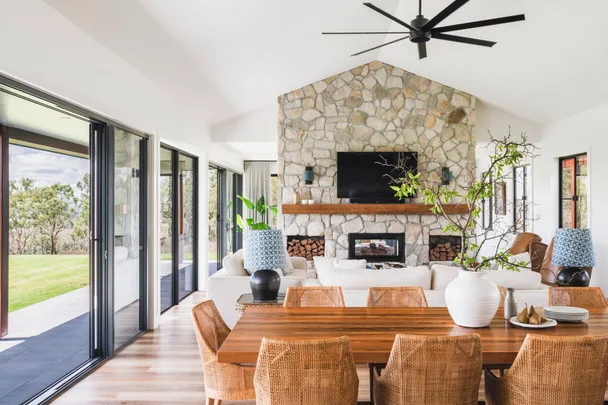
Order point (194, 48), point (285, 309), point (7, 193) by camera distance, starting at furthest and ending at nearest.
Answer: point (194, 48) < point (7, 193) < point (285, 309)

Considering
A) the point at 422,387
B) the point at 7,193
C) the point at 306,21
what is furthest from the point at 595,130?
the point at 7,193

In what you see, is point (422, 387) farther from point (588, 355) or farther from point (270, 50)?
point (270, 50)

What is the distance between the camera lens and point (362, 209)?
8164mm

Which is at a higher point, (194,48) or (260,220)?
(194,48)

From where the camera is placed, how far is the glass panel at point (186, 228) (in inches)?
273

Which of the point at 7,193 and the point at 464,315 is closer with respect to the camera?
the point at 464,315

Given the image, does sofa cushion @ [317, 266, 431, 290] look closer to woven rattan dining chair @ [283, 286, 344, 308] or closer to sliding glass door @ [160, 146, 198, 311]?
woven rattan dining chair @ [283, 286, 344, 308]

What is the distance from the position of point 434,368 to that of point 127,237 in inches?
140

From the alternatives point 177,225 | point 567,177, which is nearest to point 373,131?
point 567,177

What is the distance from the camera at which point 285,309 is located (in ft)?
9.91

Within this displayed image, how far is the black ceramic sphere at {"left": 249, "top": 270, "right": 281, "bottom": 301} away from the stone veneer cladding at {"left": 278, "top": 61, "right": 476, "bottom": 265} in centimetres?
452

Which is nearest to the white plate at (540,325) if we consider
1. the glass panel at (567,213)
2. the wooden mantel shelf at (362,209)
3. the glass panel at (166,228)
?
the glass panel at (166,228)

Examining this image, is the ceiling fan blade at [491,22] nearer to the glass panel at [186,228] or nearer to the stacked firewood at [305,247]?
the glass panel at [186,228]

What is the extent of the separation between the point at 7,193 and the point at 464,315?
12.8ft
